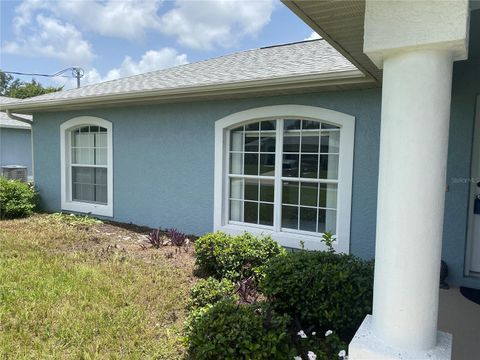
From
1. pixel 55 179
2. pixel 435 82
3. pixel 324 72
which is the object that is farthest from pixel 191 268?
pixel 55 179

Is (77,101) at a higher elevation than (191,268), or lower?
higher

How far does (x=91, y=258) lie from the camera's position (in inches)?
241

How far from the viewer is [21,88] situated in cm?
4328

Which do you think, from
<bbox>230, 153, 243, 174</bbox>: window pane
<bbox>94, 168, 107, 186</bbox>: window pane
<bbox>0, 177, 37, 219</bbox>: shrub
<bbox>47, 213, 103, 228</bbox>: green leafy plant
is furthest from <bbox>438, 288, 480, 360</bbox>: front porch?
<bbox>0, 177, 37, 219</bbox>: shrub

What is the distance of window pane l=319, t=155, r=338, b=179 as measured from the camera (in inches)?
239

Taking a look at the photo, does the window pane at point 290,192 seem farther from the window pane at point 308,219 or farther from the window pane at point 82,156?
the window pane at point 82,156

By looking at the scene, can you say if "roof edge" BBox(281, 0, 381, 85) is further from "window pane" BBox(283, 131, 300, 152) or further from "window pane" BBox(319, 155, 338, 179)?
"window pane" BBox(283, 131, 300, 152)

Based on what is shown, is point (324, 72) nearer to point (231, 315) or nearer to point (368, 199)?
point (368, 199)

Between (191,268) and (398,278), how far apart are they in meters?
3.99

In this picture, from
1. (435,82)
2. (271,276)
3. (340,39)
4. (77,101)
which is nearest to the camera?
(435,82)

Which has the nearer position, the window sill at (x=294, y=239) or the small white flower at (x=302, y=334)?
the small white flower at (x=302, y=334)

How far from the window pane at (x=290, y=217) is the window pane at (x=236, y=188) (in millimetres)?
972

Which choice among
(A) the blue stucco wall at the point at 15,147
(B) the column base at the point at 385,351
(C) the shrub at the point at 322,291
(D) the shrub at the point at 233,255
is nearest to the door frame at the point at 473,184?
(C) the shrub at the point at 322,291

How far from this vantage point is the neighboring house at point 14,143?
15.8 meters
